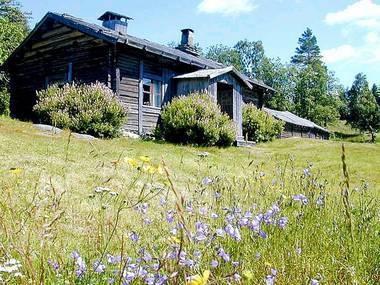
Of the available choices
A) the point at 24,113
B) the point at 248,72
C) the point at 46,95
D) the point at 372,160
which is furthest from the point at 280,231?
the point at 248,72

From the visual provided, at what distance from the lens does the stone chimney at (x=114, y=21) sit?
826 inches

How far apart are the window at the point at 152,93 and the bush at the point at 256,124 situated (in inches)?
233

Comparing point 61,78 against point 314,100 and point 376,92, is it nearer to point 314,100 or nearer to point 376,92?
point 314,100

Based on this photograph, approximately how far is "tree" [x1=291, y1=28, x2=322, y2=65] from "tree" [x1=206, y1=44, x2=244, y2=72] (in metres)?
14.4

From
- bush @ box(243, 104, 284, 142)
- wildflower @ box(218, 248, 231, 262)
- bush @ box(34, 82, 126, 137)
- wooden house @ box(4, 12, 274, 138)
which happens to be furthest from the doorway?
wildflower @ box(218, 248, 231, 262)

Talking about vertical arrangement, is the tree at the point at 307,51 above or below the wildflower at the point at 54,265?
above

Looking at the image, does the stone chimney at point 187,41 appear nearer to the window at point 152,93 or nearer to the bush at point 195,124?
the window at point 152,93

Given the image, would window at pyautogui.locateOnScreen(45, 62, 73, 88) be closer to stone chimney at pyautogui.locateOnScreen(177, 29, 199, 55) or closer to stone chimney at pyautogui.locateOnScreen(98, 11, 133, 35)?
stone chimney at pyautogui.locateOnScreen(98, 11, 133, 35)

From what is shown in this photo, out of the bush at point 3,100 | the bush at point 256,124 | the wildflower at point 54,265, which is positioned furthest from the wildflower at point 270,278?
the bush at point 3,100

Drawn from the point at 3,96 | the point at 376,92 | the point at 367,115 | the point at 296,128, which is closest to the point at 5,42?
the point at 3,96

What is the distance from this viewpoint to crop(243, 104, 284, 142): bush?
23.7 m

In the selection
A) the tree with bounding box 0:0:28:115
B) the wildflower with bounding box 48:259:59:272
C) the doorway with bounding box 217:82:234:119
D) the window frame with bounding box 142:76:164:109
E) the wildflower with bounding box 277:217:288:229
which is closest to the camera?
the wildflower with bounding box 48:259:59:272

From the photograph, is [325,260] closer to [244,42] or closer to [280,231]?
[280,231]

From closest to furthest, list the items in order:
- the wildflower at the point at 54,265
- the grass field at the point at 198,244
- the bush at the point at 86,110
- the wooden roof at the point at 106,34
Answer: the grass field at the point at 198,244 → the wildflower at the point at 54,265 → the bush at the point at 86,110 → the wooden roof at the point at 106,34
